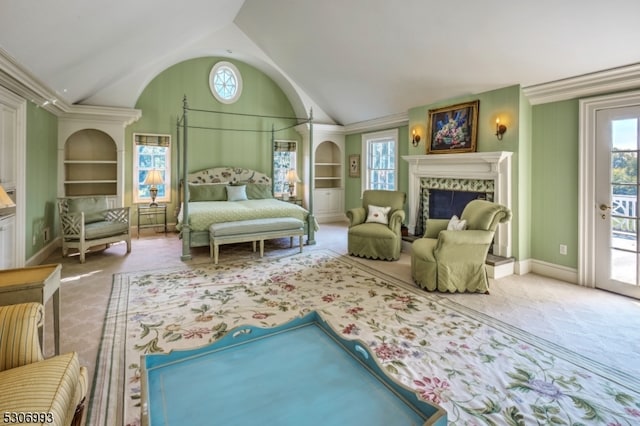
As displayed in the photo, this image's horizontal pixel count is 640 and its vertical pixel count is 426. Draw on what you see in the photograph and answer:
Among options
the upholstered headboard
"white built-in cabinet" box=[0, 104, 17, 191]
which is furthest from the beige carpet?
the upholstered headboard

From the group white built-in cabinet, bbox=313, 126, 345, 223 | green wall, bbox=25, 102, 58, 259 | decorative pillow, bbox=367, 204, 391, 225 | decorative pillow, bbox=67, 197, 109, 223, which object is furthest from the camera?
white built-in cabinet, bbox=313, 126, 345, 223

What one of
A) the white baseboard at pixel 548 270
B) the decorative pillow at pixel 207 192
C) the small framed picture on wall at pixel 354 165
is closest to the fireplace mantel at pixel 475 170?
the white baseboard at pixel 548 270

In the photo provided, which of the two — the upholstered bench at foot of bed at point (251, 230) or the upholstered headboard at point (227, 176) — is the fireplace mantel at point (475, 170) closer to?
the upholstered bench at foot of bed at point (251, 230)

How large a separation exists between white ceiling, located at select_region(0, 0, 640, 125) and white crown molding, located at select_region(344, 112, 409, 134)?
0.50ft

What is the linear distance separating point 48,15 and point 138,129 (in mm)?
4513

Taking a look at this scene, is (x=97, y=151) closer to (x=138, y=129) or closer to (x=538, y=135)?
(x=138, y=129)

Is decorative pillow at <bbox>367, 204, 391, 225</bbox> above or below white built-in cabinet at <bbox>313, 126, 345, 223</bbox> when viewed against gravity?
below

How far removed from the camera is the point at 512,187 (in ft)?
14.9

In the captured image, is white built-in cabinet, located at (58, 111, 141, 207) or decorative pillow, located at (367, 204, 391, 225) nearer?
decorative pillow, located at (367, 204, 391, 225)

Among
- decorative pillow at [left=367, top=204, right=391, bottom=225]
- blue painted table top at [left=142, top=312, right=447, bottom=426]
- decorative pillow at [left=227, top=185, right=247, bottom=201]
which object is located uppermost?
decorative pillow at [left=227, top=185, right=247, bottom=201]

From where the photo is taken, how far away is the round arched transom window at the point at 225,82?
7.54 m

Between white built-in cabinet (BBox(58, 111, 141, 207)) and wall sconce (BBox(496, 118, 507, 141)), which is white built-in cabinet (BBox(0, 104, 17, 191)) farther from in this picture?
wall sconce (BBox(496, 118, 507, 141))

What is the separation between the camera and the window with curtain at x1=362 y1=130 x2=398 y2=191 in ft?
23.9

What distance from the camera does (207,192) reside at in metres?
6.90
